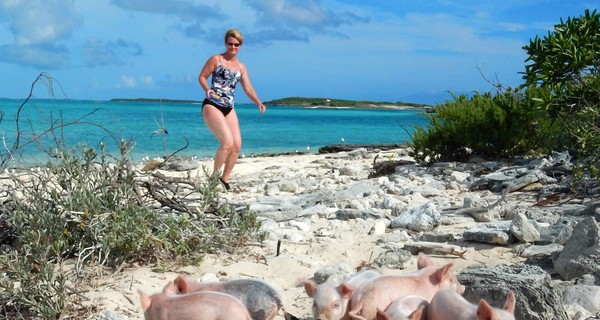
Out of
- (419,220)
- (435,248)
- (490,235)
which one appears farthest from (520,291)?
(419,220)

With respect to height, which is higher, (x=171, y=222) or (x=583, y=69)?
(x=583, y=69)

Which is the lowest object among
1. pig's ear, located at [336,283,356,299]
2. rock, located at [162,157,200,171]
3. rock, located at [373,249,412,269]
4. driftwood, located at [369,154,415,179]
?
rock, located at [162,157,200,171]

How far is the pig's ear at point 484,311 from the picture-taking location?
2686 mm

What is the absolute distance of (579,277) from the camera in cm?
462

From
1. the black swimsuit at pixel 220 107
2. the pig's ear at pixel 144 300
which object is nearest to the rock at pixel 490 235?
the pig's ear at pixel 144 300

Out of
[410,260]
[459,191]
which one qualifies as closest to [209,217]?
[410,260]

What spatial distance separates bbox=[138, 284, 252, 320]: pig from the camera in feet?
9.75

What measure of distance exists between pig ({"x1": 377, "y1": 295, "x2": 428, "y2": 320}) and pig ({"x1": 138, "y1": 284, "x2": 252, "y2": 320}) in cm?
61

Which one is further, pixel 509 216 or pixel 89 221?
pixel 509 216

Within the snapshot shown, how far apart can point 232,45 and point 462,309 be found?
6787 mm

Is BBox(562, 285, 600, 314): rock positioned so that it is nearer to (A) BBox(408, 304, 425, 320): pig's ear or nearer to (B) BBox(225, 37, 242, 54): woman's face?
(A) BBox(408, 304, 425, 320): pig's ear

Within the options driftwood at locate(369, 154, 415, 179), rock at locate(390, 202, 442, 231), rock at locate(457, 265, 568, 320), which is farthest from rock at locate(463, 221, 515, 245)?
driftwood at locate(369, 154, 415, 179)

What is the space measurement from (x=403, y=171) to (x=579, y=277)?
6.84m

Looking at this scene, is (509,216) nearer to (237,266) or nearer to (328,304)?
(237,266)
